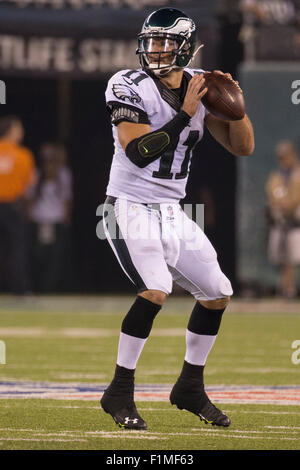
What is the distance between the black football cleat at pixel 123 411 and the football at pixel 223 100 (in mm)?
1522

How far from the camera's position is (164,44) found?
6652 mm

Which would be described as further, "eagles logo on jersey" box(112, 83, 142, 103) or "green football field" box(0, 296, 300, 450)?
"eagles logo on jersey" box(112, 83, 142, 103)

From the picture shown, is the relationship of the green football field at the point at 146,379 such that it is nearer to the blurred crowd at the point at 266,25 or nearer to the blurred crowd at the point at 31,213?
the blurred crowd at the point at 31,213

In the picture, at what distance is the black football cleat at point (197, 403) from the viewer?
6367 mm

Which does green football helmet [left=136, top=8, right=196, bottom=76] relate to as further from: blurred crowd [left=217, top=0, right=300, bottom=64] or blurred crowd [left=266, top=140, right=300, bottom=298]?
blurred crowd [left=217, top=0, right=300, bottom=64]

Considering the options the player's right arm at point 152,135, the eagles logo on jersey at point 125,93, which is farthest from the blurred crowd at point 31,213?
the player's right arm at point 152,135

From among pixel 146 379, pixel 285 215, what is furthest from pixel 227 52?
pixel 146 379

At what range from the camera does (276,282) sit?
1647 centimetres

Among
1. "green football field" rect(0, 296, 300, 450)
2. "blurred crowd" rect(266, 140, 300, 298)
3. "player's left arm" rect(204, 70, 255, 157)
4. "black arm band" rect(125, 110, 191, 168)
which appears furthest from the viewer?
"blurred crowd" rect(266, 140, 300, 298)

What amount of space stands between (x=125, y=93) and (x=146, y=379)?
8.50 ft

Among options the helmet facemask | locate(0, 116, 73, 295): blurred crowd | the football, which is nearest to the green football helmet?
the helmet facemask

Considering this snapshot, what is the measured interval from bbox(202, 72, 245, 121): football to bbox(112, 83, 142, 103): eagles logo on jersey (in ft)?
1.31

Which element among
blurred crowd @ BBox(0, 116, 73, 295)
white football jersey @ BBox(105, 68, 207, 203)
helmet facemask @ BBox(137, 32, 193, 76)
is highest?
helmet facemask @ BBox(137, 32, 193, 76)

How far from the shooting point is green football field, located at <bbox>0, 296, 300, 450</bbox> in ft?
19.4
